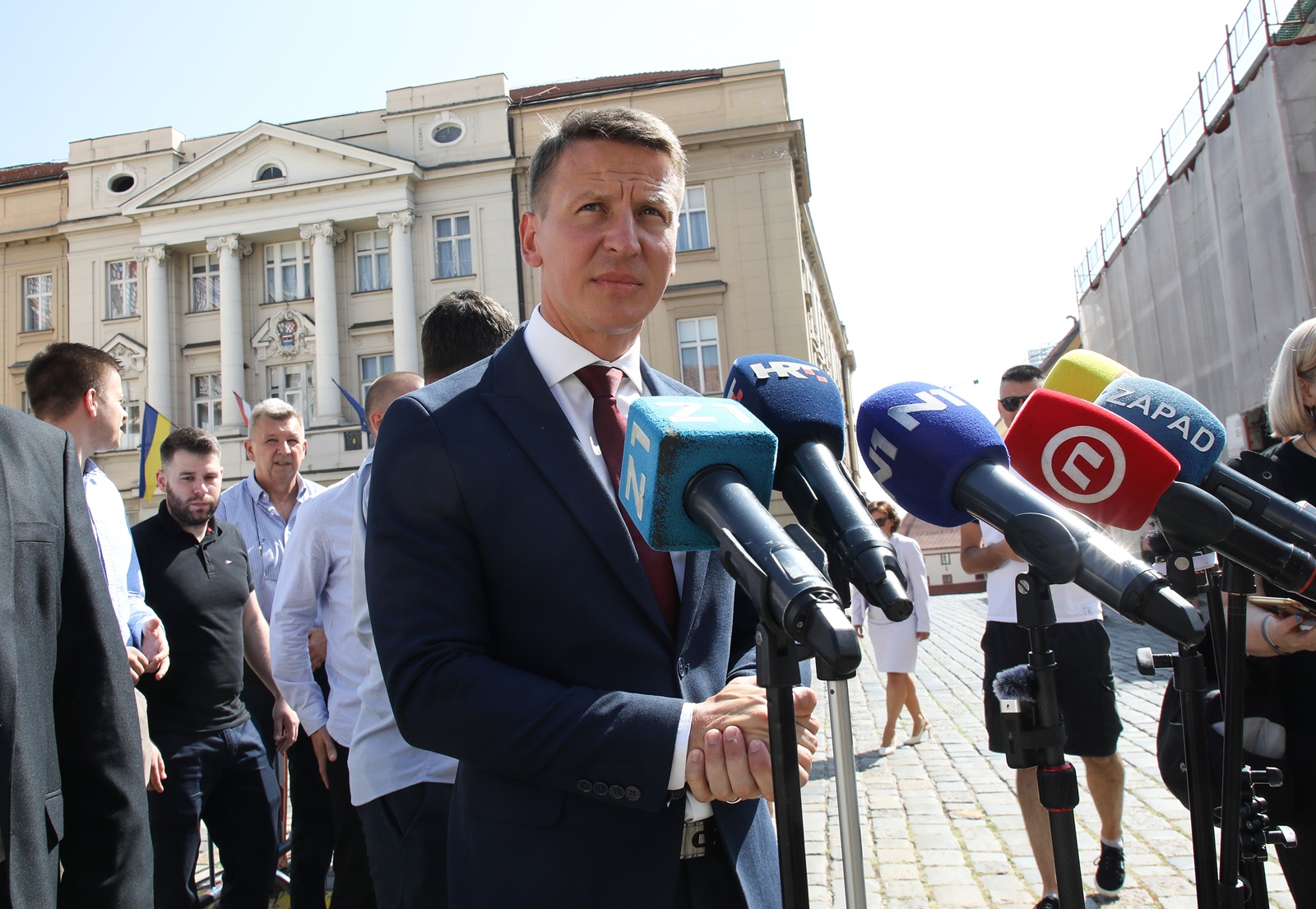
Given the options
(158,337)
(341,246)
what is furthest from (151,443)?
(341,246)

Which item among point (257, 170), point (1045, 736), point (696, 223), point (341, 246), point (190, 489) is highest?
point (257, 170)

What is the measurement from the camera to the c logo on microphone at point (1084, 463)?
1629 mm

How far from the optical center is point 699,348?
23000 millimetres

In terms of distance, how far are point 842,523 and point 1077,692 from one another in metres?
3.72

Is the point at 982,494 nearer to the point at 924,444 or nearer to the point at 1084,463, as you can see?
the point at 924,444

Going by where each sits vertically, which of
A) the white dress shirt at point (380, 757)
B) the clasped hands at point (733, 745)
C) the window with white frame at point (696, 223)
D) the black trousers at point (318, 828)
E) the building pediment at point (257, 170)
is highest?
the building pediment at point (257, 170)

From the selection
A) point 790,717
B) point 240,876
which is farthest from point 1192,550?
point 240,876

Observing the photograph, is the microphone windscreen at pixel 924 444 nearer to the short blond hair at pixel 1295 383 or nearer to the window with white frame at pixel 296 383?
the short blond hair at pixel 1295 383

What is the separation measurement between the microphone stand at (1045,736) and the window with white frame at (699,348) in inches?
847

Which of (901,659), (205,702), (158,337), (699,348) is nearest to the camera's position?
(205,702)

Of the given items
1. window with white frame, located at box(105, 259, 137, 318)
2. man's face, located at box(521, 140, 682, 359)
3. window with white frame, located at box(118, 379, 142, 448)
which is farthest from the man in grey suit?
window with white frame, located at box(105, 259, 137, 318)

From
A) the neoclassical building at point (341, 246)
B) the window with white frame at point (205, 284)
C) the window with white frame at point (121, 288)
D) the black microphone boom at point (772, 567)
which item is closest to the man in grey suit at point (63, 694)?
the black microphone boom at point (772, 567)

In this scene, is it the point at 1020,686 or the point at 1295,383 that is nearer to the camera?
the point at 1020,686

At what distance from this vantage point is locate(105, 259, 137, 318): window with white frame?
83.6 feet
